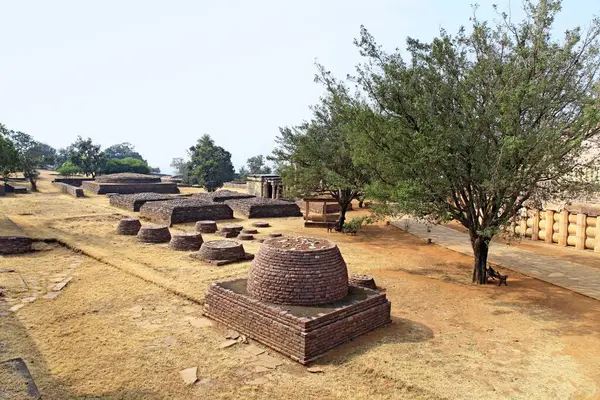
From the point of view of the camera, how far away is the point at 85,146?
50.2 meters

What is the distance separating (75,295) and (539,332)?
9.66 m

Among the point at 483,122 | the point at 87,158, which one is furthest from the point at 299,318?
the point at 87,158

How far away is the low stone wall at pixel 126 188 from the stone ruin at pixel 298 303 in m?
32.4

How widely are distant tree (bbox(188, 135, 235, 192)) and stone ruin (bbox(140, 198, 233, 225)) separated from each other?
56.9 feet

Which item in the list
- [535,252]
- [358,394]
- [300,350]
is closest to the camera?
[358,394]

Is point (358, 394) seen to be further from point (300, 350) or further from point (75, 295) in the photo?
point (75, 295)

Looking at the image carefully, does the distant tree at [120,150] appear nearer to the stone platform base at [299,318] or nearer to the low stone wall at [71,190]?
the low stone wall at [71,190]

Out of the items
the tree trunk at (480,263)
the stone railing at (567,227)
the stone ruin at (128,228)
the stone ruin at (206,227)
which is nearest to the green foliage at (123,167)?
the stone ruin at (128,228)

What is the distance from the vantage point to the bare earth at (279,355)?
5.70 meters

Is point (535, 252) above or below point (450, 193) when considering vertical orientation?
below

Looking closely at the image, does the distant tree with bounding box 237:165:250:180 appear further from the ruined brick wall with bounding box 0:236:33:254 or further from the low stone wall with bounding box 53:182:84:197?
the ruined brick wall with bounding box 0:236:33:254

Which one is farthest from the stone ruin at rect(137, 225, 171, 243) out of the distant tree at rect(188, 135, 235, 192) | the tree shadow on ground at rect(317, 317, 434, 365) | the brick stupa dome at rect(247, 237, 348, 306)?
the distant tree at rect(188, 135, 235, 192)

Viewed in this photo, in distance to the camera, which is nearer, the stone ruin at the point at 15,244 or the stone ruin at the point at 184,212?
the stone ruin at the point at 15,244

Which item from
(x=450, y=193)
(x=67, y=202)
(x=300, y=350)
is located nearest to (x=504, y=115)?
(x=450, y=193)
